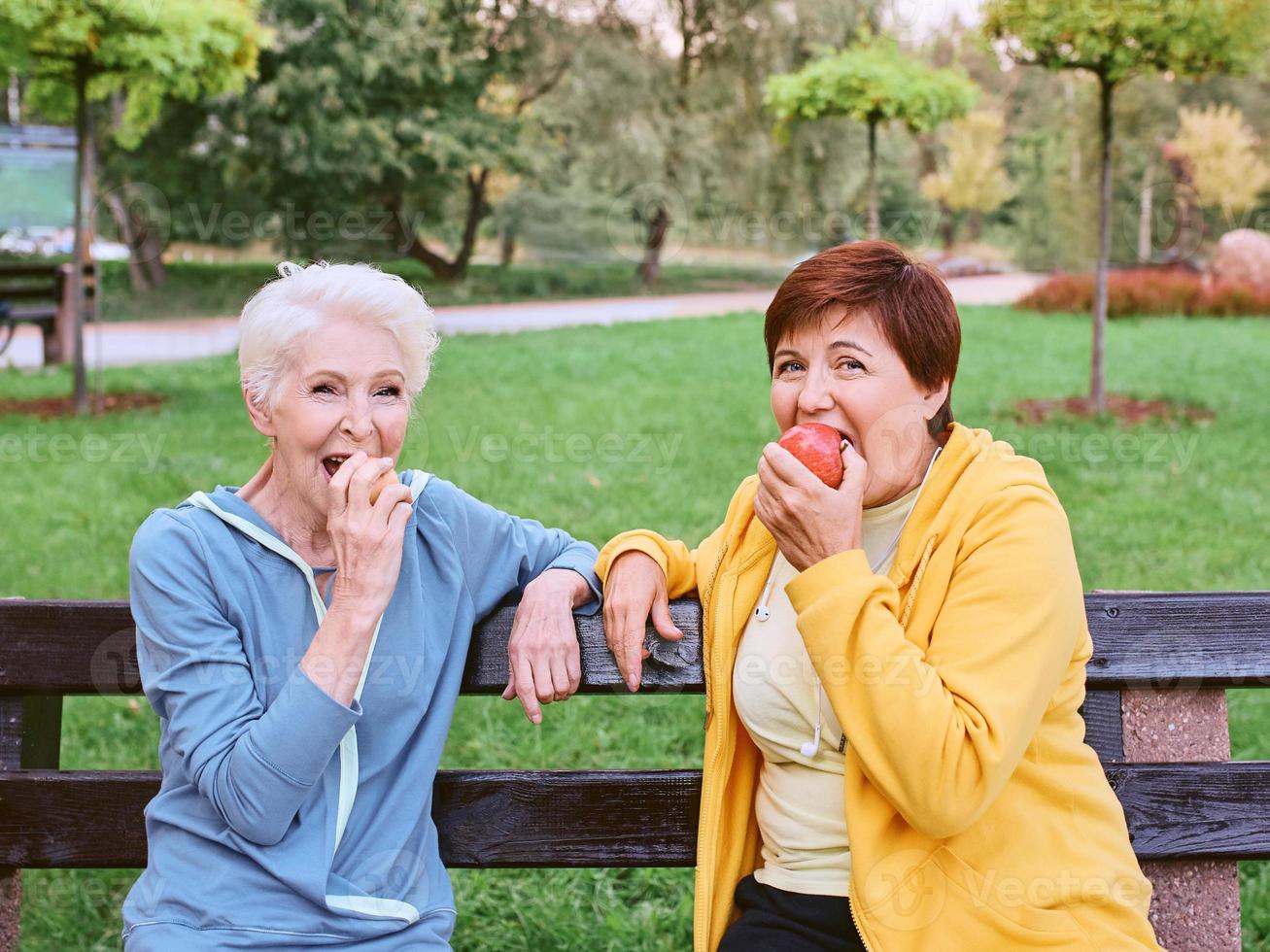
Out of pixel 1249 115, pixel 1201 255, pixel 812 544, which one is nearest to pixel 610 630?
pixel 812 544

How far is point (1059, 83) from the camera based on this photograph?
4531 cm

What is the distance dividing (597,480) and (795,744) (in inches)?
205

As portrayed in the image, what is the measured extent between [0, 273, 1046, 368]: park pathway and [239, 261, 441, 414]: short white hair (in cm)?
1040

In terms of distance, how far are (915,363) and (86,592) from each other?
4.40 m

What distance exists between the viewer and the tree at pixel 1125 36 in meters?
8.78

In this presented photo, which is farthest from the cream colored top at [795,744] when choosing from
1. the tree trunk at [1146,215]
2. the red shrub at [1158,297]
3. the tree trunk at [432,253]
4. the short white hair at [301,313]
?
the tree trunk at [1146,215]

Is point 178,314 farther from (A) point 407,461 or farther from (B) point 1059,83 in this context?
(B) point 1059,83

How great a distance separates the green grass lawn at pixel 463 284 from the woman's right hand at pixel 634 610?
1916 centimetres

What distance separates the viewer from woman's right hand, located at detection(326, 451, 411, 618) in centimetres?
202

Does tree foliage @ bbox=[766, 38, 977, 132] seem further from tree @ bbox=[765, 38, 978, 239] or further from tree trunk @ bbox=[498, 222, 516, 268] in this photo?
tree trunk @ bbox=[498, 222, 516, 268]

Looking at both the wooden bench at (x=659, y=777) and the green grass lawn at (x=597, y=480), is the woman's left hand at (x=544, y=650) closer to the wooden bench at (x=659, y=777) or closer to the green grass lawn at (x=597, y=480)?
the wooden bench at (x=659, y=777)

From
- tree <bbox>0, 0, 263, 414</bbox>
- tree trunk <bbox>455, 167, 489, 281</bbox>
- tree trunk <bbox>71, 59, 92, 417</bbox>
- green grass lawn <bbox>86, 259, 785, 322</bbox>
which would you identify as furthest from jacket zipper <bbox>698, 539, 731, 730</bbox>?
tree trunk <bbox>455, 167, 489, 281</bbox>

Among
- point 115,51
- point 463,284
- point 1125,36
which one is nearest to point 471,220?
point 463,284

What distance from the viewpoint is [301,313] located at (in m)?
2.20
